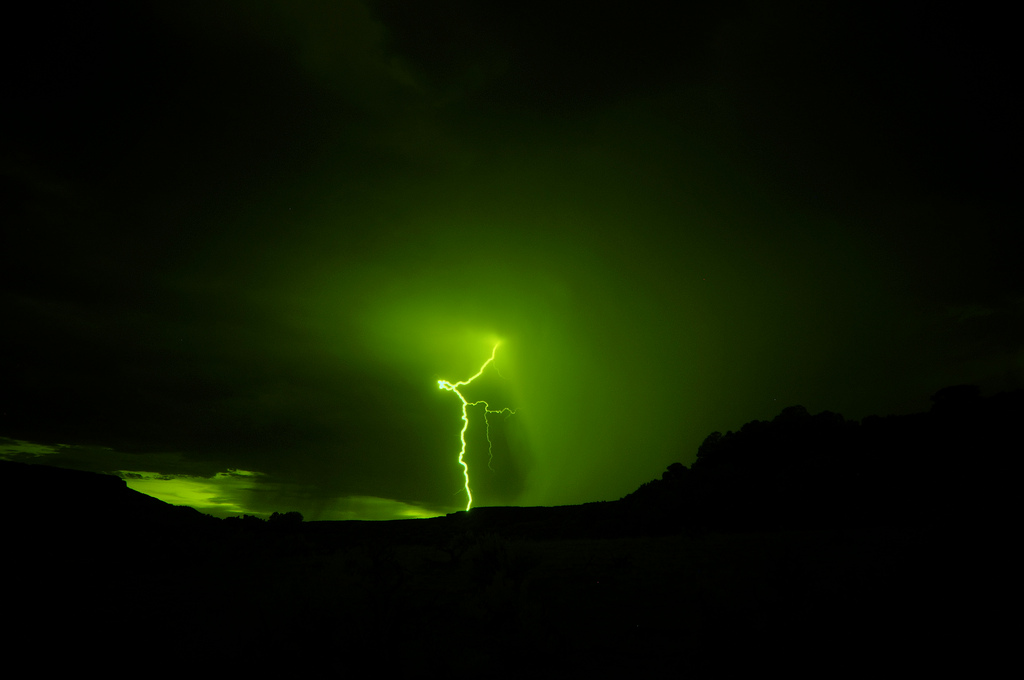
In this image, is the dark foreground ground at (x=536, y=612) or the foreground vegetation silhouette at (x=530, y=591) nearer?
the dark foreground ground at (x=536, y=612)

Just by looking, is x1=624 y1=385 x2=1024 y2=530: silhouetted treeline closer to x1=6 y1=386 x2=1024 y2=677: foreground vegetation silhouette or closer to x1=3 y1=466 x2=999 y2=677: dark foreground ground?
x1=6 y1=386 x2=1024 y2=677: foreground vegetation silhouette

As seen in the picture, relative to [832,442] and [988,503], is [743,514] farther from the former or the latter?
[988,503]

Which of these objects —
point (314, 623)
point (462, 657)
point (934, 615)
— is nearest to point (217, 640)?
point (314, 623)

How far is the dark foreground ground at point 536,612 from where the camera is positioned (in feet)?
17.8

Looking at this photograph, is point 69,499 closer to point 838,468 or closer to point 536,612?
point 536,612

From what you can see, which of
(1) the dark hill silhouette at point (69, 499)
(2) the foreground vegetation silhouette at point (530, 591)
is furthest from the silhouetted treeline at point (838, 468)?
(1) the dark hill silhouette at point (69, 499)

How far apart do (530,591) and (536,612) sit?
7.96 feet

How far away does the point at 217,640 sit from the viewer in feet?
26.4

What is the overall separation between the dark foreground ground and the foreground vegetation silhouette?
0.04 meters

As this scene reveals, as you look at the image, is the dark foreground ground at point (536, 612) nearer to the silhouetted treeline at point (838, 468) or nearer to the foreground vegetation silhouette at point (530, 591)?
the foreground vegetation silhouette at point (530, 591)

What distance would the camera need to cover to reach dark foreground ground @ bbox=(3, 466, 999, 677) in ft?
17.8

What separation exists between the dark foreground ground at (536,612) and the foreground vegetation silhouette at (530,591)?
4cm

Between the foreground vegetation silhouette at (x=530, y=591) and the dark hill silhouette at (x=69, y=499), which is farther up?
the dark hill silhouette at (x=69, y=499)

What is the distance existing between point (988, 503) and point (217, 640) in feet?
37.4
